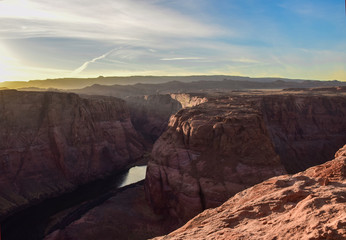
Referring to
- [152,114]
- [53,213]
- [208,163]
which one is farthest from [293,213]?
[152,114]

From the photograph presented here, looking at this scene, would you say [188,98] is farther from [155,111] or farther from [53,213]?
[53,213]

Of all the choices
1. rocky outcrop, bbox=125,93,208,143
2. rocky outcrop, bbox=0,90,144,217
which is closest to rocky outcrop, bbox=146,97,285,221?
rocky outcrop, bbox=0,90,144,217

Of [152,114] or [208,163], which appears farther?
[152,114]

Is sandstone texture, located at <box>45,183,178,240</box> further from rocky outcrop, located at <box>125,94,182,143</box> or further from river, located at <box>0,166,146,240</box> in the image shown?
rocky outcrop, located at <box>125,94,182,143</box>

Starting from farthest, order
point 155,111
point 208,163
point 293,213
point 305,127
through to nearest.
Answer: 1. point 155,111
2. point 305,127
3. point 208,163
4. point 293,213

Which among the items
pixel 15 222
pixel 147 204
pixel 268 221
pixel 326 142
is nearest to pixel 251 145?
pixel 147 204

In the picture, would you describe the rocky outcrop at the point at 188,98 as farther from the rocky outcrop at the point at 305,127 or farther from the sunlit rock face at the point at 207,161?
the sunlit rock face at the point at 207,161

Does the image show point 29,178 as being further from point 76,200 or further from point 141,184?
point 141,184
